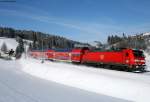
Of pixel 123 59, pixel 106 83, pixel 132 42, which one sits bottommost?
pixel 106 83

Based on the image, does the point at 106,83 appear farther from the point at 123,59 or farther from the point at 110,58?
the point at 110,58

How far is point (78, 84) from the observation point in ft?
63.6

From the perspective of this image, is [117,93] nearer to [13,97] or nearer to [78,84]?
[78,84]

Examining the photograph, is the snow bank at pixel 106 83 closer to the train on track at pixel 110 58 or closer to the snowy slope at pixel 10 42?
the train on track at pixel 110 58

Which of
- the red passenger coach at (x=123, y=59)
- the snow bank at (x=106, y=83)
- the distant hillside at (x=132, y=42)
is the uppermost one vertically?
the distant hillside at (x=132, y=42)

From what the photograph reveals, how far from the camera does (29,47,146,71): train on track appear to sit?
31.4 m

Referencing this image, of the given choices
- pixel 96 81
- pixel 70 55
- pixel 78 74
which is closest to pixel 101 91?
pixel 96 81

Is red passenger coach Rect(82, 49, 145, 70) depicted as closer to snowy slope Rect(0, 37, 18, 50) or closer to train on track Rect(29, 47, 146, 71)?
train on track Rect(29, 47, 146, 71)

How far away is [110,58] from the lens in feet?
117

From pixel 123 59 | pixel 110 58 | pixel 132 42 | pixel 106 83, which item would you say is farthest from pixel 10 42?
pixel 106 83

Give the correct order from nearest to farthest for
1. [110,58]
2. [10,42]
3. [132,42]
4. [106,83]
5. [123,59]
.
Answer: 1. [106,83]
2. [123,59]
3. [110,58]
4. [132,42]
5. [10,42]

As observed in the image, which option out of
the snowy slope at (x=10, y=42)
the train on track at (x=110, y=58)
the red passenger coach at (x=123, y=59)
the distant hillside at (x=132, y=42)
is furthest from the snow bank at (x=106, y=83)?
the snowy slope at (x=10, y=42)

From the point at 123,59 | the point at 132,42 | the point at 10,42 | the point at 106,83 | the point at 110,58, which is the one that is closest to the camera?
the point at 106,83

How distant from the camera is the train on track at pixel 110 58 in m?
31.4
